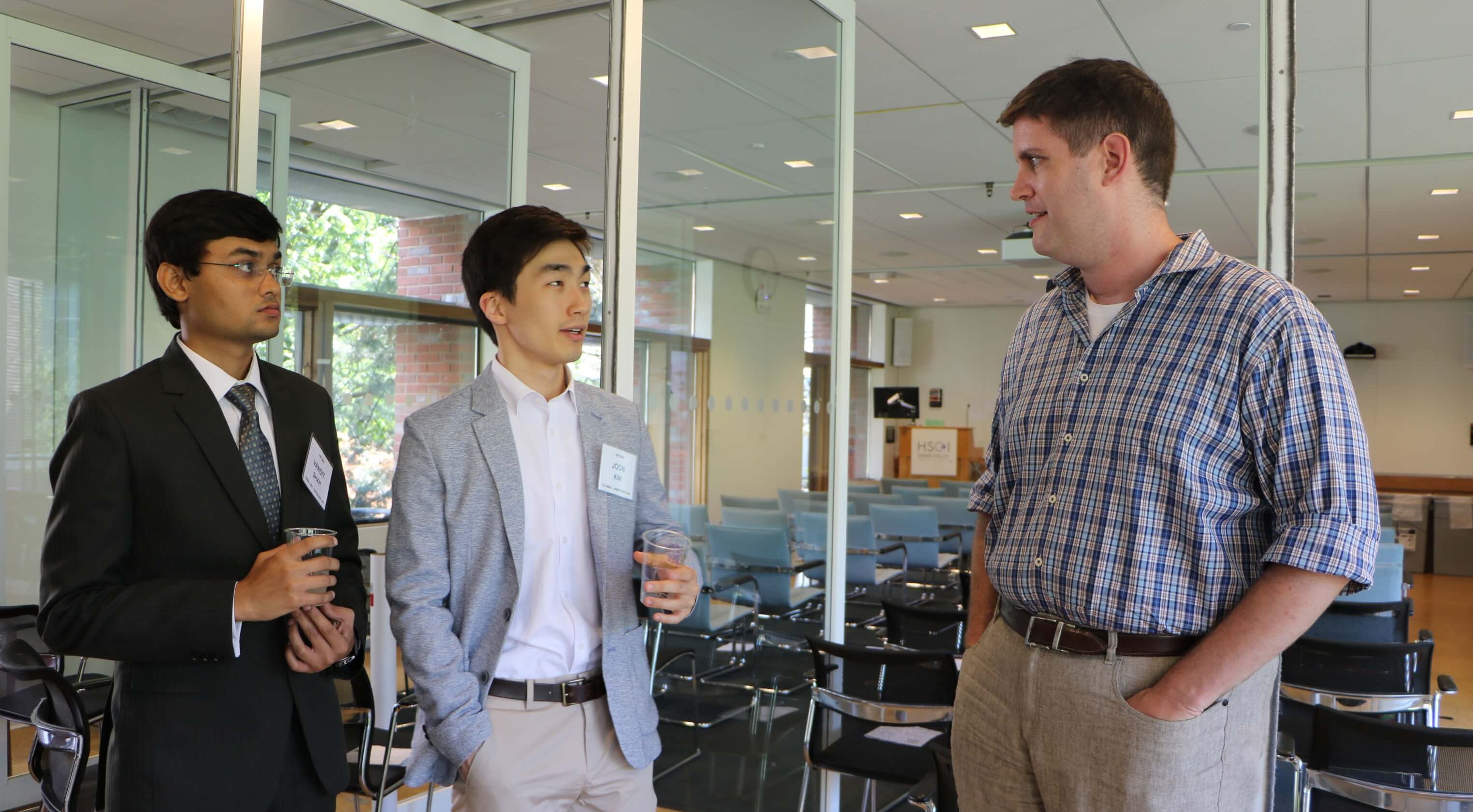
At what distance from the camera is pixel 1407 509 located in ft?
40.7

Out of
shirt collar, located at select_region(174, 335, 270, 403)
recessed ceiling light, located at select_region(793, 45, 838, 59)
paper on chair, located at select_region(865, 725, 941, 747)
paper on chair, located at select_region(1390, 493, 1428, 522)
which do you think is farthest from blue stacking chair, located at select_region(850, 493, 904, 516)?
paper on chair, located at select_region(1390, 493, 1428, 522)

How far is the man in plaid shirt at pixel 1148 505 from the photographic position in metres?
1.43

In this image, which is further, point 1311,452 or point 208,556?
point 208,556

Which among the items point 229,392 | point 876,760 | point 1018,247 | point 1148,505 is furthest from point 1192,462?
point 1018,247

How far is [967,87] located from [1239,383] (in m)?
4.51

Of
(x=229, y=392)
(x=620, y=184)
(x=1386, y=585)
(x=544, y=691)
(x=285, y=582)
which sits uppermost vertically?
(x=620, y=184)

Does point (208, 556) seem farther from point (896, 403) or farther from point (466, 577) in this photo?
point (896, 403)

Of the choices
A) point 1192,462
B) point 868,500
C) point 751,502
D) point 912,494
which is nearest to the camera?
point 1192,462

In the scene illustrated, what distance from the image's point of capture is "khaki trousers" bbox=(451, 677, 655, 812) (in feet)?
5.70

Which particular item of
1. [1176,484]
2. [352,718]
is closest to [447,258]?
[352,718]

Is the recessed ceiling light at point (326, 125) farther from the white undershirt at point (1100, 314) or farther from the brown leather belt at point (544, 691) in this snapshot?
the white undershirt at point (1100, 314)

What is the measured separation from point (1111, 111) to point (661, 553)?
40.3 inches

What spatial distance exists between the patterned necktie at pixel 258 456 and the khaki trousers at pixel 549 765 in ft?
1.67

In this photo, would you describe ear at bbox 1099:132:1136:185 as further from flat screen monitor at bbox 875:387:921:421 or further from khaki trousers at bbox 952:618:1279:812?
flat screen monitor at bbox 875:387:921:421
